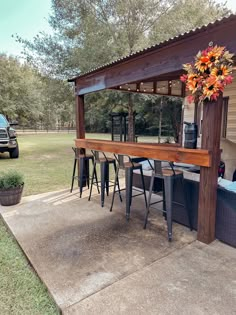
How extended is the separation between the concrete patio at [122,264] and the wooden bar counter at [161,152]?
0.91 meters

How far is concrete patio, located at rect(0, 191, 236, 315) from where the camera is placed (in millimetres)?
1708

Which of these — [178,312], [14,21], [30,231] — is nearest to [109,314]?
[178,312]

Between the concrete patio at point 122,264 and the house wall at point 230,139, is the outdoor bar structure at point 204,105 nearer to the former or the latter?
the concrete patio at point 122,264

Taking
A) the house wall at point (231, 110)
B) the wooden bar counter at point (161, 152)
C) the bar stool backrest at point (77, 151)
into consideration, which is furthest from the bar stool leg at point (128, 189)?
the house wall at point (231, 110)

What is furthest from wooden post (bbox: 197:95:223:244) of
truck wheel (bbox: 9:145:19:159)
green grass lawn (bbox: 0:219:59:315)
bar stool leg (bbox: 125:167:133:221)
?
truck wheel (bbox: 9:145:19:159)

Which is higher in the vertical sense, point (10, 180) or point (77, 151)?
point (77, 151)

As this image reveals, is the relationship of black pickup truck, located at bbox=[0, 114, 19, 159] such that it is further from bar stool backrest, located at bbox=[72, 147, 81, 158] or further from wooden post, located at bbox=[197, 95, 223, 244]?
wooden post, located at bbox=[197, 95, 223, 244]

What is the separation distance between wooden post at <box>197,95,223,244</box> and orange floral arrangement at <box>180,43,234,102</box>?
0.44ft

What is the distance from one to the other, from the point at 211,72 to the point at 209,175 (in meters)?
1.09

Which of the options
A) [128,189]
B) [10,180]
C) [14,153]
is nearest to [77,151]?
[10,180]

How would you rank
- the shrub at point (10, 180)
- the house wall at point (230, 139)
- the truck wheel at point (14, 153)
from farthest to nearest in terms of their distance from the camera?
the truck wheel at point (14, 153)
the house wall at point (230, 139)
the shrub at point (10, 180)

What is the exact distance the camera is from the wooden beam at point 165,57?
2.27 metres

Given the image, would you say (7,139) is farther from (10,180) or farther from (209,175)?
(209,175)

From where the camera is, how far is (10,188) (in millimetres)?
3709
